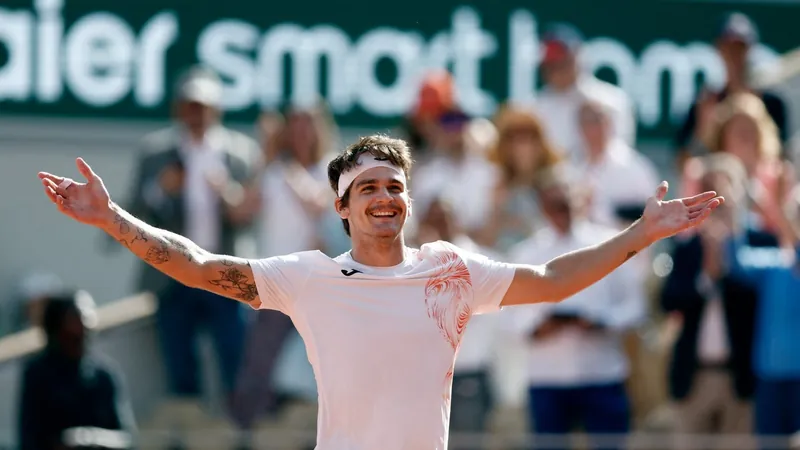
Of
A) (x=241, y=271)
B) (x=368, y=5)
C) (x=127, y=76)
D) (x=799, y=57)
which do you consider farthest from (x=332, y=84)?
(x=241, y=271)

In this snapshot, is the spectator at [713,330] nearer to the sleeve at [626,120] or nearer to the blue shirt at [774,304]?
the blue shirt at [774,304]

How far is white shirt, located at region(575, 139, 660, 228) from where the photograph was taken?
11086mm

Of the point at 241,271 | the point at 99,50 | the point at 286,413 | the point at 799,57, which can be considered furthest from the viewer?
the point at 799,57

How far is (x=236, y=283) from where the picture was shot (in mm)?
5961

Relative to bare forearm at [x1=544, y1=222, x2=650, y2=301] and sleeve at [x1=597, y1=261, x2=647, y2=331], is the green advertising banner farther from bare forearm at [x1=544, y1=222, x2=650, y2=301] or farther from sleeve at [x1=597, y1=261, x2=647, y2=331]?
bare forearm at [x1=544, y1=222, x2=650, y2=301]

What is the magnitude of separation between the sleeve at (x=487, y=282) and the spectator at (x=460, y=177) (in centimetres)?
526

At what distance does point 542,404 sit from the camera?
10023 millimetres

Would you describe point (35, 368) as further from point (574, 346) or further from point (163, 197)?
point (574, 346)

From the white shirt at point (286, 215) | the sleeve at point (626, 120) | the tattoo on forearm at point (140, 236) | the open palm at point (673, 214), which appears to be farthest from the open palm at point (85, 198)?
the sleeve at point (626, 120)

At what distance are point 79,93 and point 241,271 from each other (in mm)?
7373

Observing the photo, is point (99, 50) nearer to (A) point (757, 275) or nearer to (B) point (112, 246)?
(B) point (112, 246)

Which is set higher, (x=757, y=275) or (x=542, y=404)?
(x=757, y=275)

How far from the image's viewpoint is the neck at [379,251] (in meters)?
6.03

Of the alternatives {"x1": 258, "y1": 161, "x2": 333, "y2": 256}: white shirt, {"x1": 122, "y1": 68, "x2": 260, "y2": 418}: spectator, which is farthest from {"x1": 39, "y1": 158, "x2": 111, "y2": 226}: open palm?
{"x1": 258, "y1": 161, "x2": 333, "y2": 256}: white shirt
